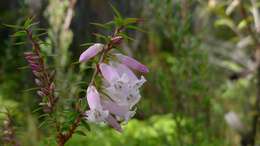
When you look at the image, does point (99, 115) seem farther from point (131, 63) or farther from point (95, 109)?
point (131, 63)

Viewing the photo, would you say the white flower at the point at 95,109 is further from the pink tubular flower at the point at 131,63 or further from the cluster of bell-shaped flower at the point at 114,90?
the pink tubular flower at the point at 131,63

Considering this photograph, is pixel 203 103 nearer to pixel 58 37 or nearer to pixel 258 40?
pixel 258 40

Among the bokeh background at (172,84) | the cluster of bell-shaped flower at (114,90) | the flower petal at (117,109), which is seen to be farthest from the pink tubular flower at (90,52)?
the bokeh background at (172,84)

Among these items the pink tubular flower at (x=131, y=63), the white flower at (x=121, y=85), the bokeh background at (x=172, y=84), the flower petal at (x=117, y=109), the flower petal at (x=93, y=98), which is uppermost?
the pink tubular flower at (x=131, y=63)

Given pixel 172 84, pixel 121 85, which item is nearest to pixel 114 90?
pixel 121 85

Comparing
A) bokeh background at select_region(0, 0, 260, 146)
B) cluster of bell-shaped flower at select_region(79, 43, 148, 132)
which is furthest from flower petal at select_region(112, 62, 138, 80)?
bokeh background at select_region(0, 0, 260, 146)

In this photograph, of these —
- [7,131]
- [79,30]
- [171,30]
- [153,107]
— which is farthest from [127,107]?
[79,30]
